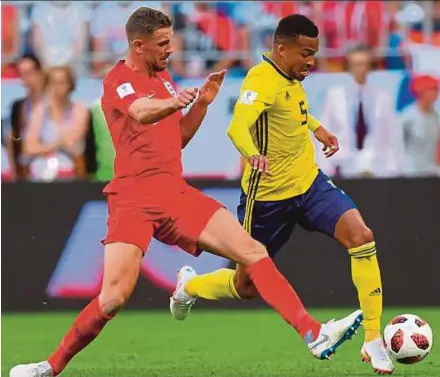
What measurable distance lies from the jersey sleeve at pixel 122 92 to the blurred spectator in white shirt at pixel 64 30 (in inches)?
287

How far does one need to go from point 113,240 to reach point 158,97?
0.91 m

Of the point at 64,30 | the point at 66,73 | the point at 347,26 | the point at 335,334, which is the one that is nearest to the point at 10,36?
the point at 64,30

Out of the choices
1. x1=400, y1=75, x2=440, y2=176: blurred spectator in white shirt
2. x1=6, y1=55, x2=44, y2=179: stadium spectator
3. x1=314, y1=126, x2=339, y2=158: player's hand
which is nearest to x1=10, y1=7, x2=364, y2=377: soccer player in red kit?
x1=314, y1=126, x2=339, y2=158: player's hand

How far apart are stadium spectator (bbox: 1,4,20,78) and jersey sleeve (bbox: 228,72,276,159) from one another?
6874mm

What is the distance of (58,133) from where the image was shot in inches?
523

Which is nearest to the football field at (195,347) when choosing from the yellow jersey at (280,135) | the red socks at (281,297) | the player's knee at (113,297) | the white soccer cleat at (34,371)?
the white soccer cleat at (34,371)

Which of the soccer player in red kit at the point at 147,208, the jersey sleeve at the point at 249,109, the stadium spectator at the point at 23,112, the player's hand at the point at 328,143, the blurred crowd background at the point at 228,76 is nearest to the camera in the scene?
the soccer player in red kit at the point at 147,208

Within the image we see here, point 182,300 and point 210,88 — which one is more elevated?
point 210,88

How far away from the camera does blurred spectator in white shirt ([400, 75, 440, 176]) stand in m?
13.2

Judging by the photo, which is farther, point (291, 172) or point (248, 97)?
point (291, 172)

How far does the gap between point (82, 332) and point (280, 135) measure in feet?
6.88

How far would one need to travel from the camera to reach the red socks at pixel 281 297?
7020 mm

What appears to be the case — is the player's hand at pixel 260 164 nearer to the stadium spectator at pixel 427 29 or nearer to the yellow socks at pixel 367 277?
the yellow socks at pixel 367 277

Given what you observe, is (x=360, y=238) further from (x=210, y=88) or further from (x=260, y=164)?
(x=210, y=88)
